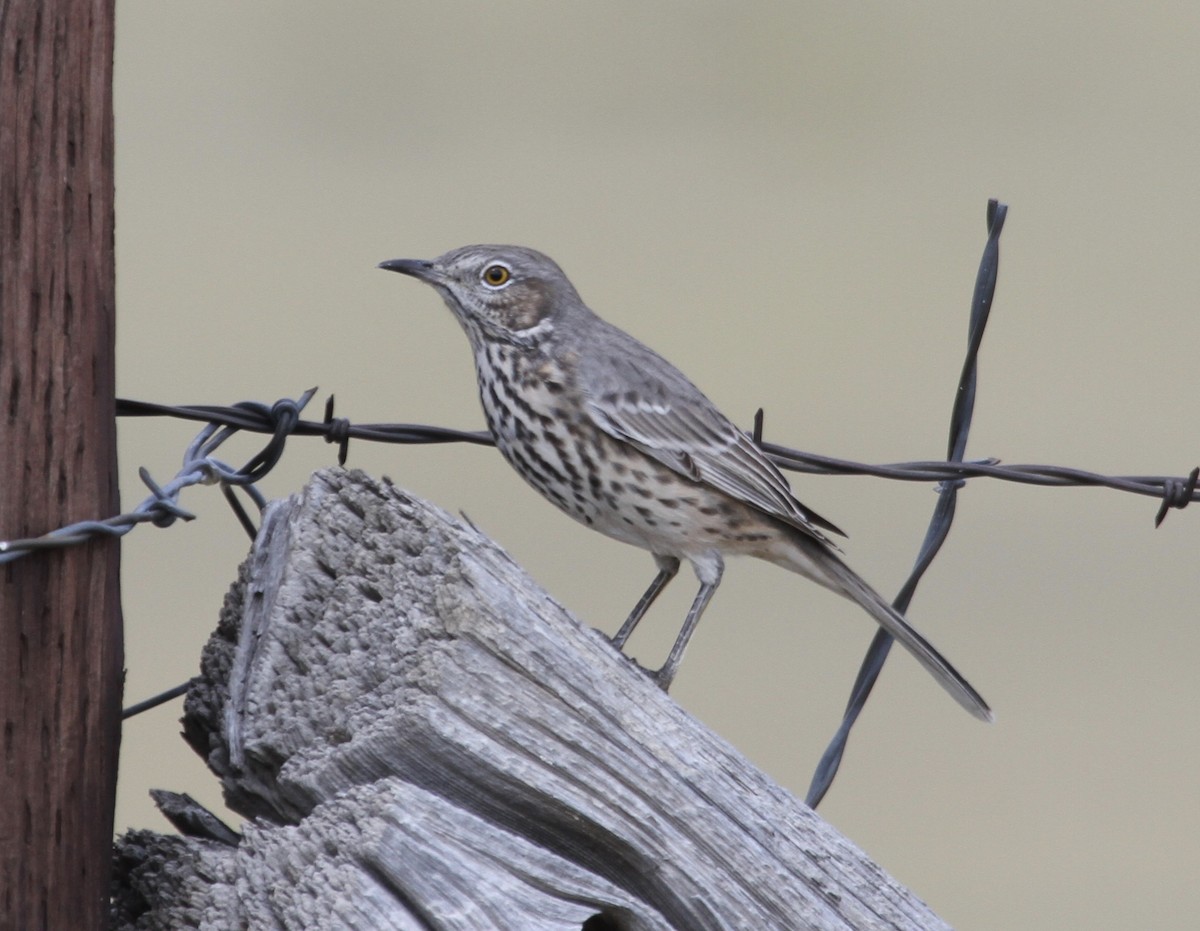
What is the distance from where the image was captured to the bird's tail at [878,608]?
524 cm

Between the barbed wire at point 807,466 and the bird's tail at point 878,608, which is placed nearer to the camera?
the barbed wire at point 807,466

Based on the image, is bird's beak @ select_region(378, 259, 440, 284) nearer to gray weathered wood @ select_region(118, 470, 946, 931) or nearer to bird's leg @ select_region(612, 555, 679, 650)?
bird's leg @ select_region(612, 555, 679, 650)

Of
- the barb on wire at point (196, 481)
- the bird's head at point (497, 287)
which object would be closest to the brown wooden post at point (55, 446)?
the barb on wire at point (196, 481)

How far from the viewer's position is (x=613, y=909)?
9.59 ft

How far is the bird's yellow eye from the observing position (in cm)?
584

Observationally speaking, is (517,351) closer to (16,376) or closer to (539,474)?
(539,474)

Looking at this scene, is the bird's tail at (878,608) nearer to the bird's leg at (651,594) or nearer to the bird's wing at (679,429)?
the bird's wing at (679,429)

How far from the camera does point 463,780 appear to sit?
9.50 feet

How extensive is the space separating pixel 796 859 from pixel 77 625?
154cm

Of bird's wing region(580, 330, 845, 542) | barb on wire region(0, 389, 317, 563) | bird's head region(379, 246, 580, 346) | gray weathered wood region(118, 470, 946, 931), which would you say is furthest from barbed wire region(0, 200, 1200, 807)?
bird's head region(379, 246, 580, 346)

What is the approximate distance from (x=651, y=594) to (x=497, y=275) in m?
1.35

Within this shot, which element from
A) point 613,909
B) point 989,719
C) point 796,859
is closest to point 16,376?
point 613,909

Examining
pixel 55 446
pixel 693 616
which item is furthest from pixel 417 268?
pixel 55 446

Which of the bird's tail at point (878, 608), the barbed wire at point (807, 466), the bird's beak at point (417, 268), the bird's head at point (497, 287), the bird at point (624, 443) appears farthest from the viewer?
the bird's head at point (497, 287)
